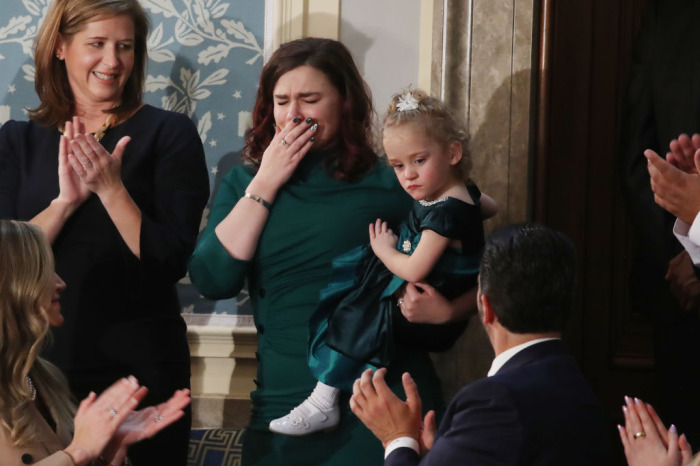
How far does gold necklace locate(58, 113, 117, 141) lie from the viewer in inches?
119

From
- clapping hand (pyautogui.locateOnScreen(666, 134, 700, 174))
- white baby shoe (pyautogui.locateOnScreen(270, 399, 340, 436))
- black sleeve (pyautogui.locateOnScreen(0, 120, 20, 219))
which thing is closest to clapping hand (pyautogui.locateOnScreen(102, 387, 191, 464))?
white baby shoe (pyautogui.locateOnScreen(270, 399, 340, 436))

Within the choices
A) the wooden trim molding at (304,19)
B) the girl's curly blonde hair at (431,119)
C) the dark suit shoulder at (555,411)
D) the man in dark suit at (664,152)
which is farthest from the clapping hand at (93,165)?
the man in dark suit at (664,152)

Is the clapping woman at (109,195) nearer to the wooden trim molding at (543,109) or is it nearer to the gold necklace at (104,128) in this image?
the gold necklace at (104,128)

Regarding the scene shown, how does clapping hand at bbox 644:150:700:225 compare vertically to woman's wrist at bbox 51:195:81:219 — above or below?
above

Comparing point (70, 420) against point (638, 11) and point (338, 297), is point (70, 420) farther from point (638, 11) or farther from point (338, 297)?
point (638, 11)

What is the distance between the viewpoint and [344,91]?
2889 mm

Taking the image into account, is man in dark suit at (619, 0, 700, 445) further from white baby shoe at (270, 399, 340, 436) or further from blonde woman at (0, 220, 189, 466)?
blonde woman at (0, 220, 189, 466)

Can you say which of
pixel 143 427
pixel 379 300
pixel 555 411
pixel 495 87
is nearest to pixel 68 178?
pixel 143 427

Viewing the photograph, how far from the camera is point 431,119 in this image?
270 cm

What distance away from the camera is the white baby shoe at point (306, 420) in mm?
2650

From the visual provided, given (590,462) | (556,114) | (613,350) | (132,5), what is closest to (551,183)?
(556,114)

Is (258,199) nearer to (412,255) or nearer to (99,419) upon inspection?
(412,255)

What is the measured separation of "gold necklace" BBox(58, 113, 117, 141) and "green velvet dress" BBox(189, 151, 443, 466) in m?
0.44

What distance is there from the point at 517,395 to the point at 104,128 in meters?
1.60
